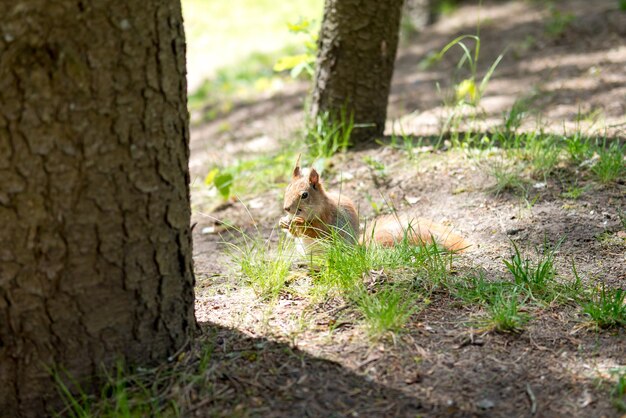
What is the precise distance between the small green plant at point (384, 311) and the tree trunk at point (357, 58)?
7.47ft

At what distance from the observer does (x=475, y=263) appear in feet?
11.3

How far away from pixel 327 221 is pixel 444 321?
1.25 metres

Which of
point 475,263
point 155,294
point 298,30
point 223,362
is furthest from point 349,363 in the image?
point 298,30

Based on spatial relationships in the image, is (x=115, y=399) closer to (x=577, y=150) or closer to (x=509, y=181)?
(x=509, y=181)

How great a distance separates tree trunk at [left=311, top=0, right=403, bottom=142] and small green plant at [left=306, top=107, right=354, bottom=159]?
0.05m

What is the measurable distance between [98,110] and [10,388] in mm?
1026

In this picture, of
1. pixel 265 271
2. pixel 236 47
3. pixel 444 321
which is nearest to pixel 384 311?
pixel 444 321

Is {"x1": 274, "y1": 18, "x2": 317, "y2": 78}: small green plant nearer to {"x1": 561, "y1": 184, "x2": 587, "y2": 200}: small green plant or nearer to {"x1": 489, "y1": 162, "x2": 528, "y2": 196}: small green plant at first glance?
{"x1": 489, "y1": 162, "x2": 528, "y2": 196}: small green plant

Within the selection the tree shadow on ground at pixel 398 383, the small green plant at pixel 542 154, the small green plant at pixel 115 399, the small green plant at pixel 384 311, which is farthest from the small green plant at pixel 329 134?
the small green plant at pixel 115 399

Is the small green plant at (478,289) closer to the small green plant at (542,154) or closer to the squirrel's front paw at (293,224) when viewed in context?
the squirrel's front paw at (293,224)

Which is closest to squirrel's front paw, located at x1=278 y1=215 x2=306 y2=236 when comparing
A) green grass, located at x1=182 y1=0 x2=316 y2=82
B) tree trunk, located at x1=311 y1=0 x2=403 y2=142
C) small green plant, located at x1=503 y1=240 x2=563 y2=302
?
small green plant, located at x1=503 y1=240 x2=563 y2=302

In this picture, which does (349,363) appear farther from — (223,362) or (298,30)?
(298,30)

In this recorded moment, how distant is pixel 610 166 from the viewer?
4.05 m

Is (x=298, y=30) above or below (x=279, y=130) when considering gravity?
above
